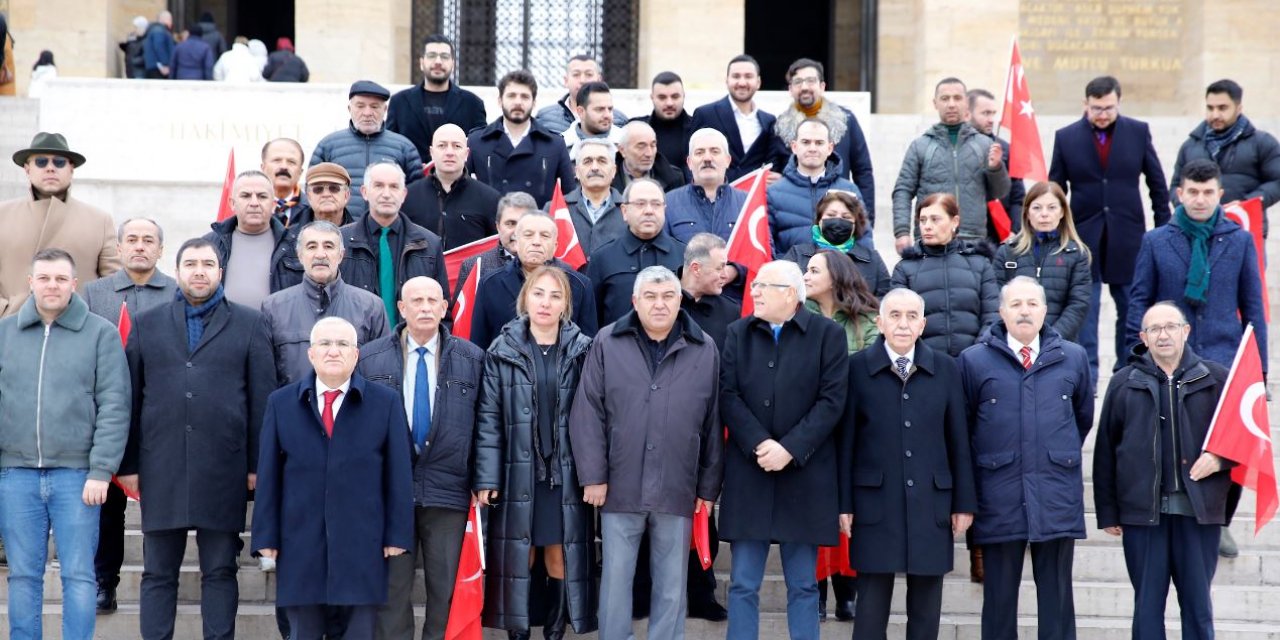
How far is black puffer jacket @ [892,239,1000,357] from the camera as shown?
357 inches

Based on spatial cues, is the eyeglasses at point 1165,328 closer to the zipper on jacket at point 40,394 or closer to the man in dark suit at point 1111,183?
the man in dark suit at point 1111,183

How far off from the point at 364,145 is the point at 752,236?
2700 millimetres

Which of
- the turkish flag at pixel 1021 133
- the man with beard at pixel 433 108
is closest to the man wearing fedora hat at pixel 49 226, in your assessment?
the man with beard at pixel 433 108

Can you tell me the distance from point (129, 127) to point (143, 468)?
8.03 m

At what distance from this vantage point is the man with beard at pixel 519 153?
10.9 meters

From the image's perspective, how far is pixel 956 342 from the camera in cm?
905

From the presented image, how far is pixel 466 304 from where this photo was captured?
947 cm

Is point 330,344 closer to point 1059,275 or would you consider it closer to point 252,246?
point 252,246

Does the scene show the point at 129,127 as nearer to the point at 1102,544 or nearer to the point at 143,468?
the point at 143,468

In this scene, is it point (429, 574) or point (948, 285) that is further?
point (948, 285)

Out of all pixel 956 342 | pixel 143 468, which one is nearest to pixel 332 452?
pixel 143 468

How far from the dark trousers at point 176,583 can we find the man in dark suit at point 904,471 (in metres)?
3.01

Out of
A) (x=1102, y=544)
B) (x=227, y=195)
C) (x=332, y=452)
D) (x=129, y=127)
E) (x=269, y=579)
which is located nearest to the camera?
(x=332, y=452)

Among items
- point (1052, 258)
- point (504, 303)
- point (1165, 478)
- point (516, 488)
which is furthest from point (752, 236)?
point (1165, 478)
